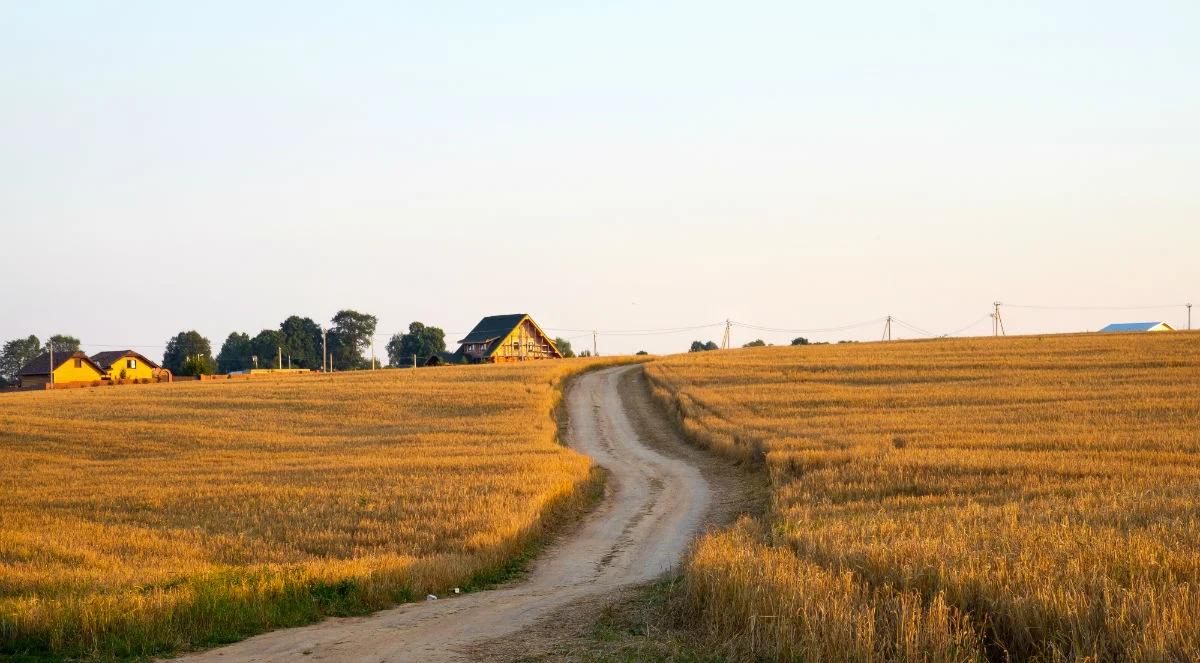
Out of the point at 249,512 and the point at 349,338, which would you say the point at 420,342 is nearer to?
the point at 349,338

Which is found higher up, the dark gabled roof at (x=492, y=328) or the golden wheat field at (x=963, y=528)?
the dark gabled roof at (x=492, y=328)

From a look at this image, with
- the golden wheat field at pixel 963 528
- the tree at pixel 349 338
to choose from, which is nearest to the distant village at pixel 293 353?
the tree at pixel 349 338

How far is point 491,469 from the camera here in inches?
1221

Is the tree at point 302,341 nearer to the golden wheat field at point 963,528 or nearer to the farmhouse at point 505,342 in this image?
the farmhouse at point 505,342

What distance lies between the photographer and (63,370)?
358 ft

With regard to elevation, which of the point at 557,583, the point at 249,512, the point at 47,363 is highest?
the point at 47,363

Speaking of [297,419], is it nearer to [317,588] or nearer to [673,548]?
[673,548]

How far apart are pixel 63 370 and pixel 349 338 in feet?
236

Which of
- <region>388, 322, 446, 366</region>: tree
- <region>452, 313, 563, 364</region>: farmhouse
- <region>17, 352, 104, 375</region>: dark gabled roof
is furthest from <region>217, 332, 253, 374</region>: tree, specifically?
<region>17, 352, 104, 375</region>: dark gabled roof

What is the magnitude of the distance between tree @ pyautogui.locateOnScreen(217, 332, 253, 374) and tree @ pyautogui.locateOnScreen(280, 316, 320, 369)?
7.10 metres

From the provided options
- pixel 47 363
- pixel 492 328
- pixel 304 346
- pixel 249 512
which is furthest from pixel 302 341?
pixel 249 512

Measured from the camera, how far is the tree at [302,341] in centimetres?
17362

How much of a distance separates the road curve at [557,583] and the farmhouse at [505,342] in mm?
95023

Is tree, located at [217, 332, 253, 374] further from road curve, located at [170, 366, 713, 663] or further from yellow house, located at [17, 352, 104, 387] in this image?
road curve, located at [170, 366, 713, 663]
